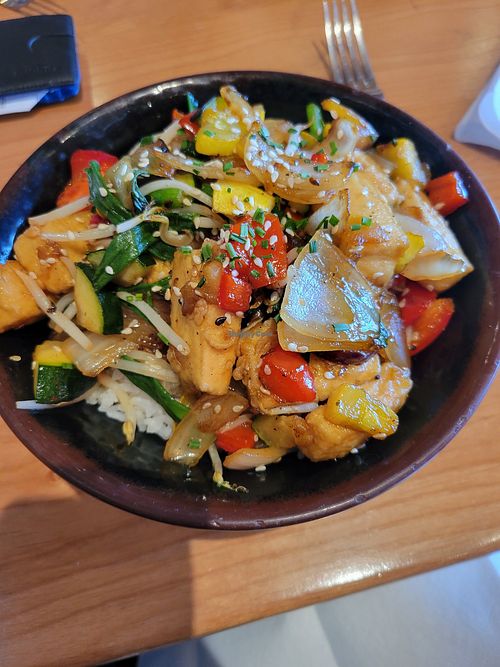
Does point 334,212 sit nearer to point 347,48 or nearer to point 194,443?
point 194,443

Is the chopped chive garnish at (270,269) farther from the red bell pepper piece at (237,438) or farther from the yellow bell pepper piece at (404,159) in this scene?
the yellow bell pepper piece at (404,159)

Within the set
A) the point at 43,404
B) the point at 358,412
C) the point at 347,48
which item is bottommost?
the point at 43,404

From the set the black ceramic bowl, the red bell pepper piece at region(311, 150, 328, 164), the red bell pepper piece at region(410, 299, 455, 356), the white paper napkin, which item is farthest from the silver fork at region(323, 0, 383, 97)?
the red bell pepper piece at region(410, 299, 455, 356)

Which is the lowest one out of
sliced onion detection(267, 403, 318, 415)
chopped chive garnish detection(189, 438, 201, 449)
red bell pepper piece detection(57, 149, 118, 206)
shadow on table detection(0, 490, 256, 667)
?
shadow on table detection(0, 490, 256, 667)

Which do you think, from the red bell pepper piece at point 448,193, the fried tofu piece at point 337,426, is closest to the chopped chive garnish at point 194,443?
the fried tofu piece at point 337,426

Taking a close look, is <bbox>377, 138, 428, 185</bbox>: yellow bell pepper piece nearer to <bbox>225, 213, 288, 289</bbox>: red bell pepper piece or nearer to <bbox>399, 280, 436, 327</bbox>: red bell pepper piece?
<bbox>399, 280, 436, 327</bbox>: red bell pepper piece

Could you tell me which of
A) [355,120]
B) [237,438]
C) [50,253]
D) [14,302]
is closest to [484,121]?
[355,120]

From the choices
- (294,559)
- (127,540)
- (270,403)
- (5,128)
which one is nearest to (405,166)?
(270,403)
